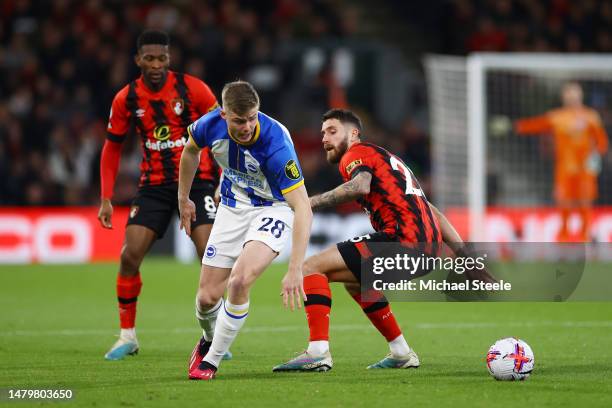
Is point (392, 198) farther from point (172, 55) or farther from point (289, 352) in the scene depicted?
point (172, 55)

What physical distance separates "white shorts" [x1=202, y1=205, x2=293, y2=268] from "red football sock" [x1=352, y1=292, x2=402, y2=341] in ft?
2.36

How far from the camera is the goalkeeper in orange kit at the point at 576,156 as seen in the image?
15570 millimetres

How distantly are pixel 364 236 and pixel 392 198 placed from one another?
32cm

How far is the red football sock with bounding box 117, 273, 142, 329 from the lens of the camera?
7996 mm

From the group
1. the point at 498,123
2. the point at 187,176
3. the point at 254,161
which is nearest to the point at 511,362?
the point at 254,161

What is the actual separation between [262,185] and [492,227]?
10595 mm

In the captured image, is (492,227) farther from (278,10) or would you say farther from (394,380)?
(394,380)

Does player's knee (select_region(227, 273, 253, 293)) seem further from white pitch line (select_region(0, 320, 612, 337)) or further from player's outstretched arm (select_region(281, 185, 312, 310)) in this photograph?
white pitch line (select_region(0, 320, 612, 337))

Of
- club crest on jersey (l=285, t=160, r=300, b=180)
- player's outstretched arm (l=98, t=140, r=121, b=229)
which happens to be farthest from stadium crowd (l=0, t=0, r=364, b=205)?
club crest on jersey (l=285, t=160, r=300, b=180)

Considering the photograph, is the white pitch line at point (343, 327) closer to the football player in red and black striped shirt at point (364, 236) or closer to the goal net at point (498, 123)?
the football player in red and black striped shirt at point (364, 236)

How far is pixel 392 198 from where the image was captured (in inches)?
278

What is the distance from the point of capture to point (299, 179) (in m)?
6.41

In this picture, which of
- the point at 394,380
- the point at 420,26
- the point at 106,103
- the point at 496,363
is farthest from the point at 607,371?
the point at 420,26

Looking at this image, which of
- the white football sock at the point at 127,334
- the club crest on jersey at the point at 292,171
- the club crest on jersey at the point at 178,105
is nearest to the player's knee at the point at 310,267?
the club crest on jersey at the point at 292,171
